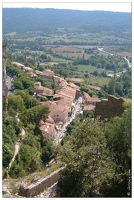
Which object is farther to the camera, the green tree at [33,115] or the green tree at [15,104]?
the green tree at [15,104]

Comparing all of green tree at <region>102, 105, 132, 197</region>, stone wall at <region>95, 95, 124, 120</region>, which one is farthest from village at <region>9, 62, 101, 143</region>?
green tree at <region>102, 105, 132, 197</region>

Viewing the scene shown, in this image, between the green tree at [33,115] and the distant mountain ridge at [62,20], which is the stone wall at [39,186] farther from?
the distant mountain ridge at [62,20]

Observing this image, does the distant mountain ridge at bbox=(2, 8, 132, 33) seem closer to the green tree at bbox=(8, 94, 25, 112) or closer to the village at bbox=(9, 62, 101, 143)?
the village at bbox=(9, 62, 101, 143)

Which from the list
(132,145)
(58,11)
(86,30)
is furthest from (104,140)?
(58,11)

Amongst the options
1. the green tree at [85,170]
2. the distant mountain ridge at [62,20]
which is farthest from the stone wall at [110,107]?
the distant mountain ridge at [62,20]

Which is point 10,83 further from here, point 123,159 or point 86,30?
point 86,30
